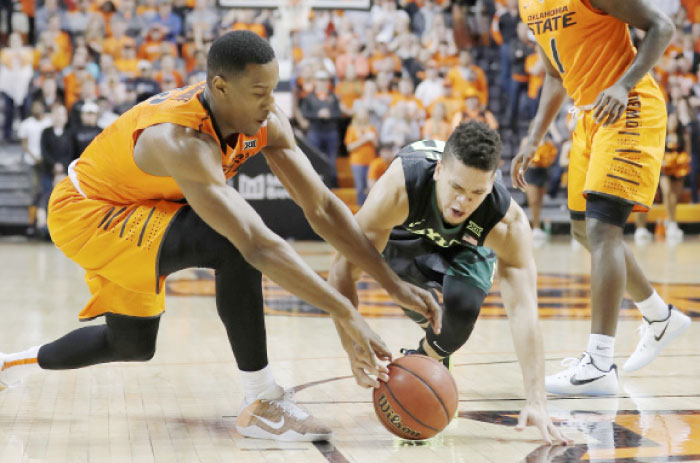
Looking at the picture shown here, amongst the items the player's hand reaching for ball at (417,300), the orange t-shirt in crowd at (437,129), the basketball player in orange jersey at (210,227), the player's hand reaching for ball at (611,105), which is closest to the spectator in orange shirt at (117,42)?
the orange t-shirt in crowd at (437,129)

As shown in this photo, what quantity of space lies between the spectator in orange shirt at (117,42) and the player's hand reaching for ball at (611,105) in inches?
404

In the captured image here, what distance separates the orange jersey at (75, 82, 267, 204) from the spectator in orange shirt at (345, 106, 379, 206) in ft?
30.7

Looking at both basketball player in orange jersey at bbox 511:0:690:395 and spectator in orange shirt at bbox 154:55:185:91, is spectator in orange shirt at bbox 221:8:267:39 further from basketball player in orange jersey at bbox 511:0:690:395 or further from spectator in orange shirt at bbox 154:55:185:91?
basketball player in orange jersey at bbox 511:0:690:395

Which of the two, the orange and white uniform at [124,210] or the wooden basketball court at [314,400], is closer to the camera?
the wooden basketball court at [314,400]

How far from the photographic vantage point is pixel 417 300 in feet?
11.6

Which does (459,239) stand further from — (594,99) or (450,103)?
(450,103)

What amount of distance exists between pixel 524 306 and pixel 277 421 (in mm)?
1049

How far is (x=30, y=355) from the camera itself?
417cm

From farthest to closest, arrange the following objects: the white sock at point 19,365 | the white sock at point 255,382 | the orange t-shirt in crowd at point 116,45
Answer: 1. the orange t-shirt in crowd at point 116,45
2. the white sock at point 19,365
3. the white sock at point 255,382

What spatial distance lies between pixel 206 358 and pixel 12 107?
376 inches

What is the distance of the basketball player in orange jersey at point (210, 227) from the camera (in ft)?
10.6

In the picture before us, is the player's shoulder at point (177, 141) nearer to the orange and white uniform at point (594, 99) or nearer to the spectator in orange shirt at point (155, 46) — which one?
the orange and white uniform at point (594, 99)

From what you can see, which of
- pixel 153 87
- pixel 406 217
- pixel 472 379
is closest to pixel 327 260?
pixel 153 87

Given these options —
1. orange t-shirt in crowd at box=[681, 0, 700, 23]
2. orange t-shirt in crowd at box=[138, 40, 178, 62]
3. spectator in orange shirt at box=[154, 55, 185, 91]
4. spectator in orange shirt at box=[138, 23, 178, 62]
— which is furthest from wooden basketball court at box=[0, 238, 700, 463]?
orange t-shirt in crowd at box=[681, 0, 700, 23]
